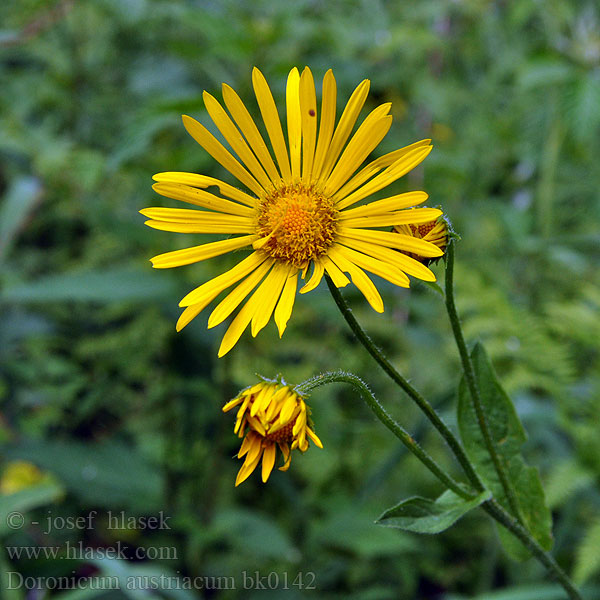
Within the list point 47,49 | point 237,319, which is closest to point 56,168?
point 47,49

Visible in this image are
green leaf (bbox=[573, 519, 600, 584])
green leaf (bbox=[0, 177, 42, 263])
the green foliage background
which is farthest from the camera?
green leaf (bbox=[0, 177, 42, 263])

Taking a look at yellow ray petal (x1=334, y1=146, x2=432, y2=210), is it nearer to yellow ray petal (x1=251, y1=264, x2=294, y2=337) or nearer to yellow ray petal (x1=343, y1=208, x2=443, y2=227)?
yellow ray petal (x1=343, y1=208, x2=443, y2=227)

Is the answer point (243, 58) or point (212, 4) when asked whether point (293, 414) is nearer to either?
point (243, 58)

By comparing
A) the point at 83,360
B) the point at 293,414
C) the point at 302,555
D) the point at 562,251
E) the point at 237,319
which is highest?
the point at 562,251

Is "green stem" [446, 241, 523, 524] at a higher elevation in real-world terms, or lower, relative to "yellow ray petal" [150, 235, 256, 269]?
lower

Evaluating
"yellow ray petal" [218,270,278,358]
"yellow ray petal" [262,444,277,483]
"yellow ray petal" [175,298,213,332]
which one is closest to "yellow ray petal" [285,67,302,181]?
"yellow ray petal" [218,270,278,358]

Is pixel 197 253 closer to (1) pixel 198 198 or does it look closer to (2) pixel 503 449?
(1) pixel 198 198

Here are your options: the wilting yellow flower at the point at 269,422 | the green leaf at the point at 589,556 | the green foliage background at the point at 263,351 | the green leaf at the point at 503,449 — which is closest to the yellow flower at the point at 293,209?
the wilting yellow flower at the point at 269,422
